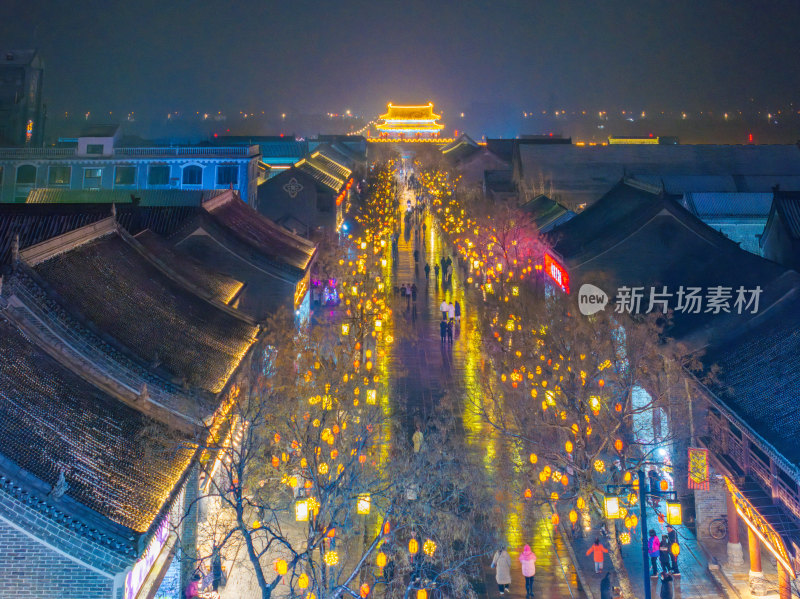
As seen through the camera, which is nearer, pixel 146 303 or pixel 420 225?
pixel 146 303

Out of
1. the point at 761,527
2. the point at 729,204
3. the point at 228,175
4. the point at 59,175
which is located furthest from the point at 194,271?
the point at 729,204

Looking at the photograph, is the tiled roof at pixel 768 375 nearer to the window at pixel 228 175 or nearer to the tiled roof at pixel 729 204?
the tiled roof at pixel 729 204

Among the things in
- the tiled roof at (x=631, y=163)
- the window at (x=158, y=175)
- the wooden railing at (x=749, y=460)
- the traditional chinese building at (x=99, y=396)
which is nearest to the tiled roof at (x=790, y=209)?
the wooden railing at (x=749, y=460)

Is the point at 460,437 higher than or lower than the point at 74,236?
lower

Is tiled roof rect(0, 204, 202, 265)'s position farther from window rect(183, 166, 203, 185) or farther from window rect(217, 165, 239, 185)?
window rect(183, 166, 203, 185)

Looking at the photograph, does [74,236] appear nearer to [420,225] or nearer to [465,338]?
[465,338]

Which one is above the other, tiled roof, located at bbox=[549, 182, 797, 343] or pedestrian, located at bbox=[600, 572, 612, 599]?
tiled roof, located at bbox=[549, 182, 797, 343]

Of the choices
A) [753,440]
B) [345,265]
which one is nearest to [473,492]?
[753,440]

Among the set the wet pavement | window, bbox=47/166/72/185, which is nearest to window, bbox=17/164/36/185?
window, bbox=47/166/72/185
